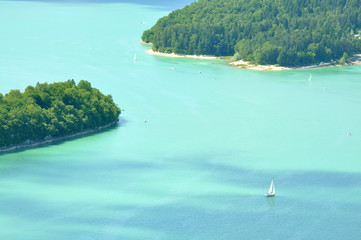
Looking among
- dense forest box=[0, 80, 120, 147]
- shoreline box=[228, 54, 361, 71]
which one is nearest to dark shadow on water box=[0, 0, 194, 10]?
shoreline box=[228, 54, 361, 71]

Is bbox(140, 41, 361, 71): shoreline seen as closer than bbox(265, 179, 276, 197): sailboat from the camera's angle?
No

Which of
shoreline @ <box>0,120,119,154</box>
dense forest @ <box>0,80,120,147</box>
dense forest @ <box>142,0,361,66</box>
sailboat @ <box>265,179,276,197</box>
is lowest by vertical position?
sailboat @ <box>265,179,276,197</box>

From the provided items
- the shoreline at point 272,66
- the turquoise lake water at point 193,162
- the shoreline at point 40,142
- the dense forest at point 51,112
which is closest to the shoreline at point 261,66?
the shoreline at point 272,66

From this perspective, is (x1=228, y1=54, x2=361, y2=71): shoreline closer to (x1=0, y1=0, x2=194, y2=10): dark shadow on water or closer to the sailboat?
the sailboat

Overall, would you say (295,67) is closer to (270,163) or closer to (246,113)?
(246,113)

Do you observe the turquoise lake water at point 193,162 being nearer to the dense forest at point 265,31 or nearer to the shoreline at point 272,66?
the shoreline at point 272,66

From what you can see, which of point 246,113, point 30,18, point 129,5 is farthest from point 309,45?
point 129,5

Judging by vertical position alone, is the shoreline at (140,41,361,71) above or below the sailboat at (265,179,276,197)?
above
